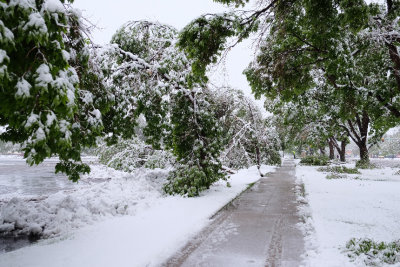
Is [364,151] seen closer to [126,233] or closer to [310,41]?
[310,41]

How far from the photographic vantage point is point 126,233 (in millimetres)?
5695

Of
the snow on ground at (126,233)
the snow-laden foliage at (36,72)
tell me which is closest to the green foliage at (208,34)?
the snow-laden foliage at (36,72)

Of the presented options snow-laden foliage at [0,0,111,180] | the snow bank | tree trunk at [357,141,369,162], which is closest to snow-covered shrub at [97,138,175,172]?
the snow bank

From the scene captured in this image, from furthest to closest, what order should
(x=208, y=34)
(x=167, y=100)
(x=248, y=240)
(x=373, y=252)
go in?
(x=167, y=100) → (x=208, y=34) → (x=248, y=240) → (x=373, y=252)

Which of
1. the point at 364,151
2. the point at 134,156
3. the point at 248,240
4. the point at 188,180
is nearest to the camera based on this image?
the point at 248,240

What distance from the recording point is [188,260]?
4.43 m

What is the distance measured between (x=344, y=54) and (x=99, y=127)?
21.9 feet

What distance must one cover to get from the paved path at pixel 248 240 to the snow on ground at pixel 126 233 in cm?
35

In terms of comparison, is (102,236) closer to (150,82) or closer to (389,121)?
(150,82)

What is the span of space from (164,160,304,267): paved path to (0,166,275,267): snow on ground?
352 millimetres

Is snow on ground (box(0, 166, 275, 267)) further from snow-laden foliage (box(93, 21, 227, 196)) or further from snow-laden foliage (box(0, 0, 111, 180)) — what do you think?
snow-laden foliage (box(0, 0, 111, 180))

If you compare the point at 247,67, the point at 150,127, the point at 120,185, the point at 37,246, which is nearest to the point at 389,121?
the point at 247,67

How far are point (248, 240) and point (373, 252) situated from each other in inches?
85.7

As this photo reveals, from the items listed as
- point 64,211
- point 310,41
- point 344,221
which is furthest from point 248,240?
point 310,41
